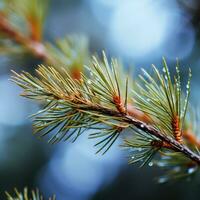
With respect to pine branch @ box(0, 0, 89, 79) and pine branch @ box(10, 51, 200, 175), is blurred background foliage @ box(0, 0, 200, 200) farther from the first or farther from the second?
pine branch @ box(10, 51, 200, 175)

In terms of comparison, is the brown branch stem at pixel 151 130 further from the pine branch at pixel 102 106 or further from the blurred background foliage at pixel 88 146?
the blurred background foliage at pixel 88 146

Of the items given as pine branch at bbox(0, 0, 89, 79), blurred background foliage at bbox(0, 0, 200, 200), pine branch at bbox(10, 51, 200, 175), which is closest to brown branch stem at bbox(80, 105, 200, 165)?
pine branch at bbox(10, 51, 200, 175)

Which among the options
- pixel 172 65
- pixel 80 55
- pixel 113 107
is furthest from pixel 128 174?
pixel 113 107

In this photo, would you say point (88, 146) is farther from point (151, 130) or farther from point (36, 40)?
point (151, 130)

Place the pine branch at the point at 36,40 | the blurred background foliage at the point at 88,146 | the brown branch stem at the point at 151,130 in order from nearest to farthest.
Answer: the brown branch stem at the point at 151,130 < the pine branch at the point at 36,40 < the blurred background foliage at the point at 88,146

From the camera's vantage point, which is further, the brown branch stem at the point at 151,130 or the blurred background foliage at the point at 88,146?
the blurred background foliage at the point at 88,146

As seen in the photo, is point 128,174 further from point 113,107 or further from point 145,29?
point 113,107

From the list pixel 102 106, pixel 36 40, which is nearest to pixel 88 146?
pixel 36 40

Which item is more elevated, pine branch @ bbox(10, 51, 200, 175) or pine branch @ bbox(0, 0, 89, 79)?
pine branch @ bbox(0, 0, 89, 79)

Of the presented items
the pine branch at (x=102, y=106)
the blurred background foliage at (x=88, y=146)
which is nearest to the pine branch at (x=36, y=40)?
the pine branch at (x=102, y=106)
